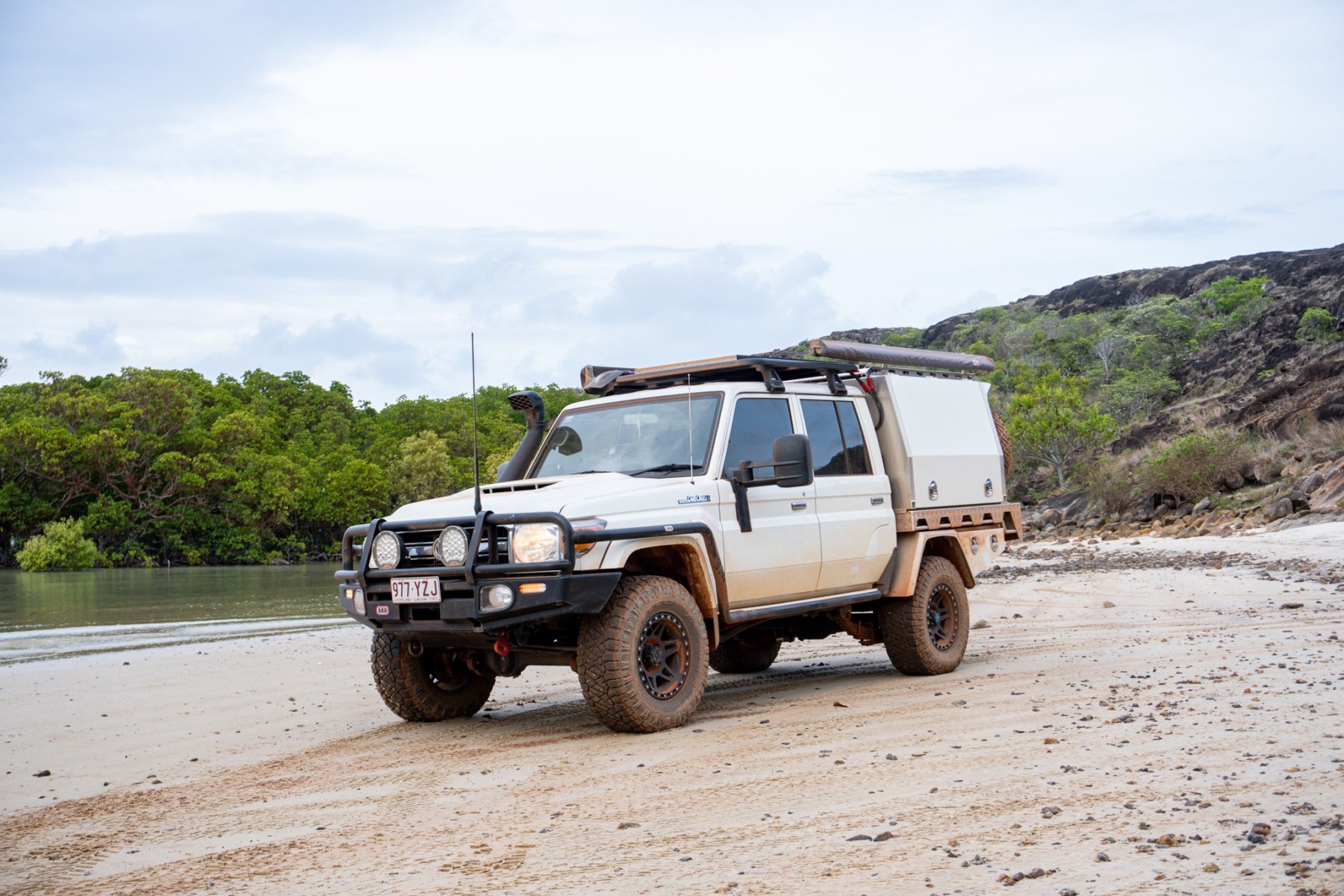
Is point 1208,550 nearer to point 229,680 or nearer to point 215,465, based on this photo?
point 229,680

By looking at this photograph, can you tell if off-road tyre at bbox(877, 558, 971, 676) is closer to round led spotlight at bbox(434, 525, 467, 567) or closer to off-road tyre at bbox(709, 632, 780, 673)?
off-road tyre at bbox(709, 632, 780, 673)

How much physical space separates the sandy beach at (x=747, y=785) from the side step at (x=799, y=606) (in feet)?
2.04

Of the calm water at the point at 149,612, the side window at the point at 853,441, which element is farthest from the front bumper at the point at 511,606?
the calm water at the point at 149,612

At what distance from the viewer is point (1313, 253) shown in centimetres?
10194

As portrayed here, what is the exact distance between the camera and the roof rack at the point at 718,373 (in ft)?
29.0

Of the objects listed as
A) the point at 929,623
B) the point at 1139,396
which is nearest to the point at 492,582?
the point at 929,623

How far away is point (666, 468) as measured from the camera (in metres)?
8.17

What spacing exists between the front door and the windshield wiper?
9.8 inches

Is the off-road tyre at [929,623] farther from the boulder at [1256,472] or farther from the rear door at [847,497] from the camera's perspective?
the boulder at [1256,472]

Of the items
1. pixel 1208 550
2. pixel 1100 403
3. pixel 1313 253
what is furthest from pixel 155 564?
pixel 1313 253

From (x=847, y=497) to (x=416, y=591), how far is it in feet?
10.8

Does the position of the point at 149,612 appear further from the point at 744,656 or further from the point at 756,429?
the point at 756,429

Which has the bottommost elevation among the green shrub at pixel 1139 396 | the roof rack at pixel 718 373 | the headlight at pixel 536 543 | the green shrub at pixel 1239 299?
the headlight at pixel 536 543

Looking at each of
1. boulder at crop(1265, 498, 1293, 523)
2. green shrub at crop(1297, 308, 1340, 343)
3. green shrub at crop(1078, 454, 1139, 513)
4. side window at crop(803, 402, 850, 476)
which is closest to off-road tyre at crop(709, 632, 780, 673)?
side window at crop(803, 402, 850, 476)
